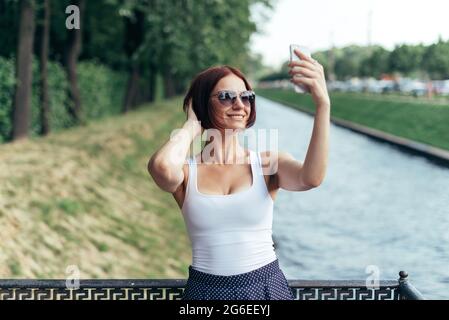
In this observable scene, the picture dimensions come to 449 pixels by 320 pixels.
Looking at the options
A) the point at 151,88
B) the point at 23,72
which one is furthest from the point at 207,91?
the point at 151,88

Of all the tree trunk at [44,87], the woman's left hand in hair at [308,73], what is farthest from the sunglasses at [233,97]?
the tree trunk at [44,87]

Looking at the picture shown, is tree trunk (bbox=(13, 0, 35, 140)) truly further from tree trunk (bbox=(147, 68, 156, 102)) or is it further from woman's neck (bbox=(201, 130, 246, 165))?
tree trunk (bbox=(147, 68, 156, 102))

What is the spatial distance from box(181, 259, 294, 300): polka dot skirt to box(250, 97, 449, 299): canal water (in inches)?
54.8

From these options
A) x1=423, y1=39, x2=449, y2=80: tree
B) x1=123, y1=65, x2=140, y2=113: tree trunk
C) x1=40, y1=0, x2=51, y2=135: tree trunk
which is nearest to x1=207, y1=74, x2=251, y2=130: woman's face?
x1=40, y1=0, x2=51, y2=135: tree trunk

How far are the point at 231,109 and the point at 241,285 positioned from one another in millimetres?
648

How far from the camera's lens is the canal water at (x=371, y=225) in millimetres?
9734

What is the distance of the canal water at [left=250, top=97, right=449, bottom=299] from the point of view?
31.9 feet

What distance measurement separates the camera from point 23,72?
14.3m

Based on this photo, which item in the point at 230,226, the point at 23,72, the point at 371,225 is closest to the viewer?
the point at 230,226

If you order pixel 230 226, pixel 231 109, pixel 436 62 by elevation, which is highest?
pixel 436 62

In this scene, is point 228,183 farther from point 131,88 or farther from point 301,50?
point 131,88

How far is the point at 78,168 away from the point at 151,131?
859cm

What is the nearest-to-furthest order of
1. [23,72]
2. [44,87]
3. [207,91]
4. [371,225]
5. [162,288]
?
[207,91] < [162,288] < [371,225] < [23,72] < [44,87]

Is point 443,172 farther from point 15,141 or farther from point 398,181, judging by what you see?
point 15,141
